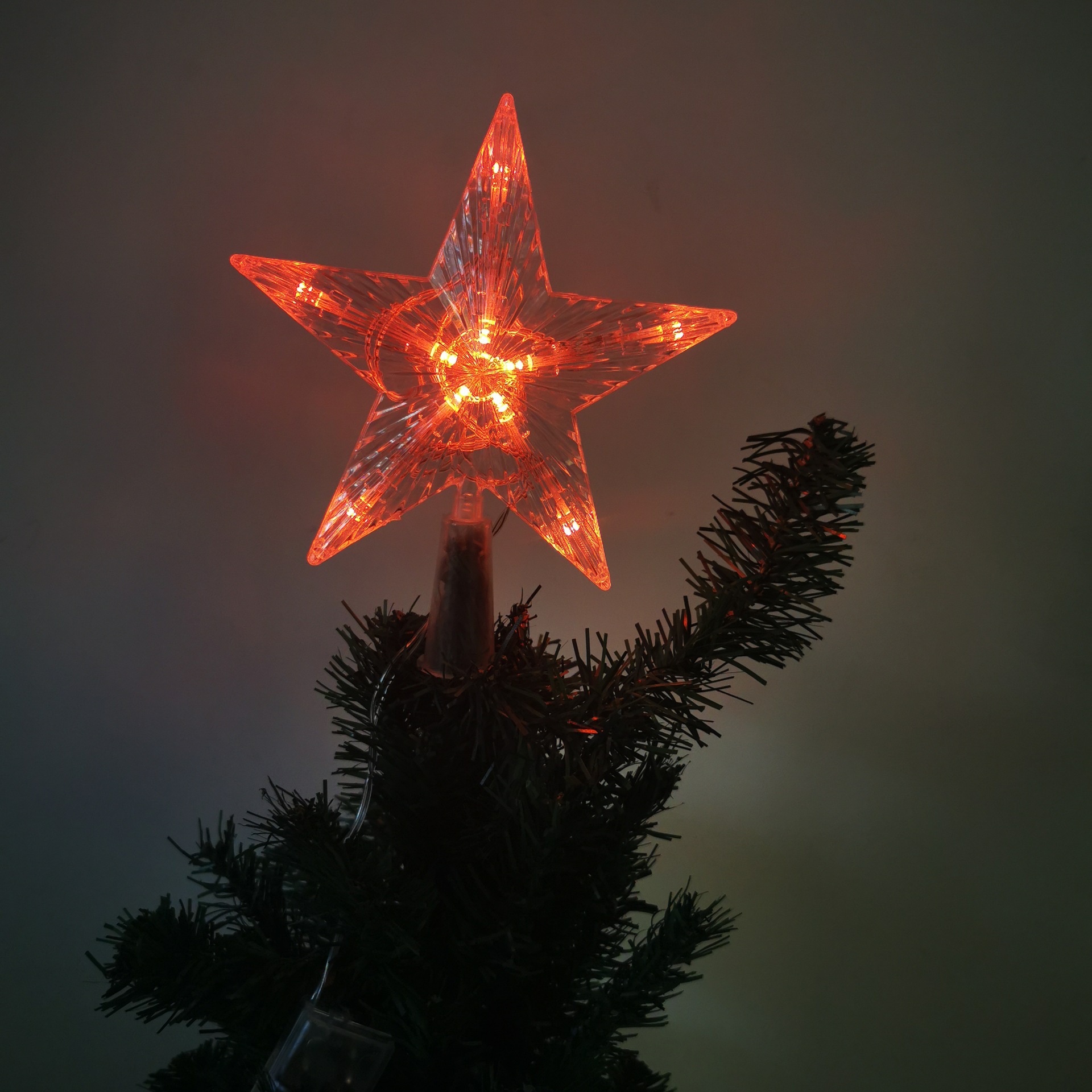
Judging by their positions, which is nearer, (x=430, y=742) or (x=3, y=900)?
(x=430, y=742)

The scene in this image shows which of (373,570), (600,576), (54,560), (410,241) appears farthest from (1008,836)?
(54,560)

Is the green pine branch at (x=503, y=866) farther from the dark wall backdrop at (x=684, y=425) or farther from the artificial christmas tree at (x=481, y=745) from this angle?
the dark wall backdrop at (x=684, y=425)

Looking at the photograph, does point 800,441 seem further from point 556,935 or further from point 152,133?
point 152,133

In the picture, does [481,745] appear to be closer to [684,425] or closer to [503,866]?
[503,866]

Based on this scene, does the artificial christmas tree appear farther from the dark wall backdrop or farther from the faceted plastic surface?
the dark wall backdrop

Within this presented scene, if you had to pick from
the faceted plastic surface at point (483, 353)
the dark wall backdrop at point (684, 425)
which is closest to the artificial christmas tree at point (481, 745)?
the faceted plastic surface at point (483, 353)

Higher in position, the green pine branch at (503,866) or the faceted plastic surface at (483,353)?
the faceted plastic surface at (483,353)
